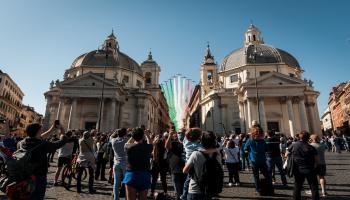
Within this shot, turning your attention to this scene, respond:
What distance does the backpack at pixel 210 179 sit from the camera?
3.47m

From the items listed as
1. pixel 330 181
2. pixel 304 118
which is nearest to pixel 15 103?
pixel 304 118

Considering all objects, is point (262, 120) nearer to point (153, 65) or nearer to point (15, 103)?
point (153, 65)

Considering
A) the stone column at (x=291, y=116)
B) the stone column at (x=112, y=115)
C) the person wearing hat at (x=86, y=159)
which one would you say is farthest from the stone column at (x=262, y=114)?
the person wearing hat at (x=86, y=159)

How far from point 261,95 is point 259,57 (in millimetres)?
10638

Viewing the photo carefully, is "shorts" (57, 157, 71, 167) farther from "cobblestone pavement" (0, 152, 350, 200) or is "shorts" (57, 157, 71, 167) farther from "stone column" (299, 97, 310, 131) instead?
"stone column" (299, 97, 310, 131)

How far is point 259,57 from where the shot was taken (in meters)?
42.8

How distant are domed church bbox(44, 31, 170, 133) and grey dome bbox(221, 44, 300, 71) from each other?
16739 mm

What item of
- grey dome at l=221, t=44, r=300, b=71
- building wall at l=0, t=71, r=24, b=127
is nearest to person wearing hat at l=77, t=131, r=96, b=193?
grey dome at l=221, t=44, r=300, b=71

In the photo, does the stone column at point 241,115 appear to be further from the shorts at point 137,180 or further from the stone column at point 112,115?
the shorts at point 137,180

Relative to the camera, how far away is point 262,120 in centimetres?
3353

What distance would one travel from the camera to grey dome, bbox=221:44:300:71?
42062 millimetres

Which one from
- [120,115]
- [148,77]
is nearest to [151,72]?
[148,77]

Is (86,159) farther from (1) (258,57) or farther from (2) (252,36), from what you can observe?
(2) (252,36)

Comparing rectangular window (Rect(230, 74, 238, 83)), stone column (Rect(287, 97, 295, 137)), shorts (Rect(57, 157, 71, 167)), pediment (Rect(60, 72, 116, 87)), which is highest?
rectangular window (Rect(230, 74, 238, 83))
